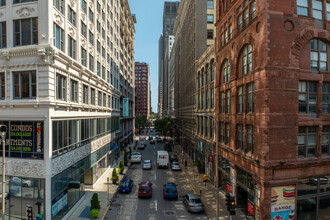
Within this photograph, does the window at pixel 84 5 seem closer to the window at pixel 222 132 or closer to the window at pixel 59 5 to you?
the window at pixel 59 5

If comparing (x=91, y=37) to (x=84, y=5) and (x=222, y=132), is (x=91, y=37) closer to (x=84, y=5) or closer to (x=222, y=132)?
(x=84, y=5)

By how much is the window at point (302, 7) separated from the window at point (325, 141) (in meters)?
10.3

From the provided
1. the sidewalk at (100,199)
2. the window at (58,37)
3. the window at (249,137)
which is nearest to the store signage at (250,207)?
the window at (249,137)

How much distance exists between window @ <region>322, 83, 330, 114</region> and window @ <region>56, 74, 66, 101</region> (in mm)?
23190

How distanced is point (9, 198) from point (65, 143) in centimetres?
579

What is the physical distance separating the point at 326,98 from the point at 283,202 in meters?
10.1

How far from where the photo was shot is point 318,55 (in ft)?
64.9

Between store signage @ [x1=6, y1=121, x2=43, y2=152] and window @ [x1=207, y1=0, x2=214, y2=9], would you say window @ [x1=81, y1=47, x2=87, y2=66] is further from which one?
window @ [x1=207, y1=0, x2=214, y2=9]

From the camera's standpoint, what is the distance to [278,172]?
1800cm

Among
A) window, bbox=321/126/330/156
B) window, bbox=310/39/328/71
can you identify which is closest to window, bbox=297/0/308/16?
window, bbox=310/39/328/71

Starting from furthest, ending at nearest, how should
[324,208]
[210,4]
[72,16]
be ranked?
[210,4] → [72,16] → [324,208]

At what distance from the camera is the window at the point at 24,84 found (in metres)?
17.1

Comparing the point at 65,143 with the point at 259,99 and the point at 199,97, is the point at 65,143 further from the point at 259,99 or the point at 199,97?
the point at 199,97

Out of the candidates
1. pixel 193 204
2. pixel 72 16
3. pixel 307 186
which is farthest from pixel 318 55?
pixel 72 16
